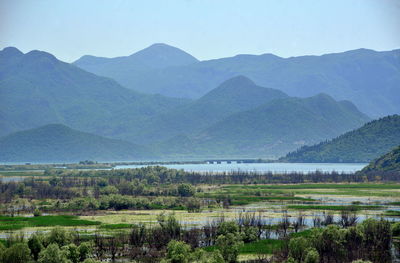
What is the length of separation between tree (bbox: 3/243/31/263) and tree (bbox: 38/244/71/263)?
112 cm

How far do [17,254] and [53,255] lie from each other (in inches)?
107

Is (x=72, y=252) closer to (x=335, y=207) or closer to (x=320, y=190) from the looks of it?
(x=335, y=207)

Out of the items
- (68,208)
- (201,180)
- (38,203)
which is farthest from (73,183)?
(68,208)

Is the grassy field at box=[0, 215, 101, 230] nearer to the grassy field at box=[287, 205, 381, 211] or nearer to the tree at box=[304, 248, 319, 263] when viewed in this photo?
the grassy field at box=[287, 205, 381, 211]

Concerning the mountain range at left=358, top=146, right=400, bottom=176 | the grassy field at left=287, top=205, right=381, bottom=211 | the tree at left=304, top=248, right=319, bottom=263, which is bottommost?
the tree at left=304, top=248, right=319, bottom=263

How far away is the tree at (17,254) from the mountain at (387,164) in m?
121

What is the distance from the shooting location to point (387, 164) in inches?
6777

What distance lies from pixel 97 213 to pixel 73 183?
54.2 metres

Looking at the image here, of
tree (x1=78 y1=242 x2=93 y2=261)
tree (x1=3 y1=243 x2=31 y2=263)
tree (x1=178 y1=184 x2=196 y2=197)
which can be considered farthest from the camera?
tree (x1=178 y1=184 x2=196 y2=197)

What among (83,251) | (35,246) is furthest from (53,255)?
(35,246)

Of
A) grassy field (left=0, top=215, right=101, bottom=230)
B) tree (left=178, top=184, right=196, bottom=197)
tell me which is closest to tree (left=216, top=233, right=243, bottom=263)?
grassy field (left=0, top=215, right=101, bottom=230)

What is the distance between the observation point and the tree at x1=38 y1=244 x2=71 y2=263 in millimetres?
54062

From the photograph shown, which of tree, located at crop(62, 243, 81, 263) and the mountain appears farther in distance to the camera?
the mountain

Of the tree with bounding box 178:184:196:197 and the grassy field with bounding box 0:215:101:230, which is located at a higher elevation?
the tree with bounding box 178:184:196:197
